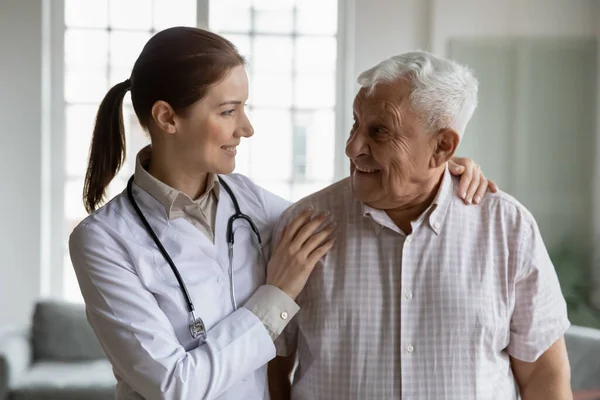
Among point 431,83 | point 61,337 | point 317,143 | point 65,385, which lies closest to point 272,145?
point 317,143

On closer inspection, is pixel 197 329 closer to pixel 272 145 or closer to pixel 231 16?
pixel 272 145

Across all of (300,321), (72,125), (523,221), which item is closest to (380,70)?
(523,221)

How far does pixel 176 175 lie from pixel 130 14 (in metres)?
3.69

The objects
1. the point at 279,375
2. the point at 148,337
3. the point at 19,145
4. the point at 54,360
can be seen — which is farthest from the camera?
the point at 19,145

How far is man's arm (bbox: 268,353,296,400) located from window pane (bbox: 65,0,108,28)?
3.78m

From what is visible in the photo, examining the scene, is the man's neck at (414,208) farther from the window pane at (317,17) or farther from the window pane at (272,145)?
the window pane at (317,17)

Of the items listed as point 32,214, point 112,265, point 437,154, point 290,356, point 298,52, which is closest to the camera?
point 112,265

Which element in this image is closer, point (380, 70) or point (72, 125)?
point (380, 70)

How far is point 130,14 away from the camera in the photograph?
16.5 feet

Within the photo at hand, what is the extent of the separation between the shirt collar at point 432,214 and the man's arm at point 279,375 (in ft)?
1.39

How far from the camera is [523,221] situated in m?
1.61

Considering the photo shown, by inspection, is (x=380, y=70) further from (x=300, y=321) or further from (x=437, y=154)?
(x=300, y=321)

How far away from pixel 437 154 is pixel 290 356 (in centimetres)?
61

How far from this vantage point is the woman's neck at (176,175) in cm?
166
